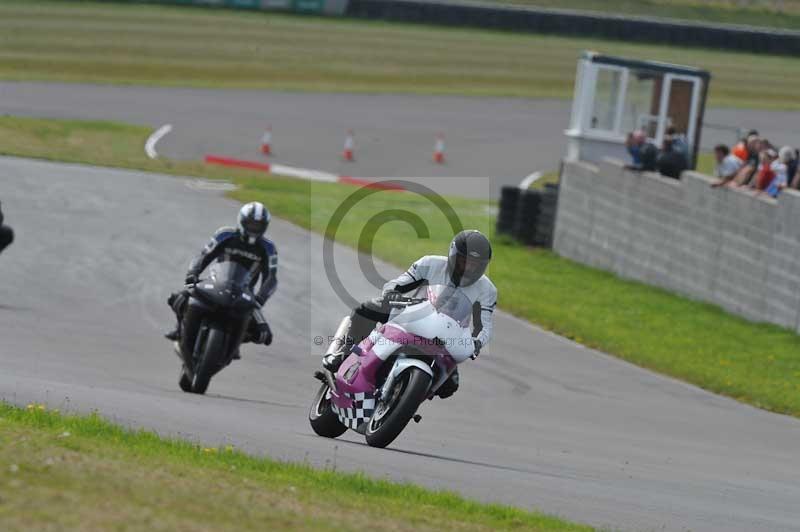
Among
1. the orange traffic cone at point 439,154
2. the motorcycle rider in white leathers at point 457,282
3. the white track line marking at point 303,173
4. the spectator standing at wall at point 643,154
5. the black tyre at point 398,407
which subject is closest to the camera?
the black tyre at point 398,407

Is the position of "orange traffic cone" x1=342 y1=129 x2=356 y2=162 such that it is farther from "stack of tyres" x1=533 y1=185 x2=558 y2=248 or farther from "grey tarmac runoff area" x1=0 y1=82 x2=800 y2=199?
"stack of tyres" x1=533 y1=185 x2=558 y2=248

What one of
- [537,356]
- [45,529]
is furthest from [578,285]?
[45,529]

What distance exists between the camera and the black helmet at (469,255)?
957cm

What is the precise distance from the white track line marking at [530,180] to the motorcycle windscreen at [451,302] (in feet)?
80.4

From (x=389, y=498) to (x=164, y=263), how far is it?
13167 mm

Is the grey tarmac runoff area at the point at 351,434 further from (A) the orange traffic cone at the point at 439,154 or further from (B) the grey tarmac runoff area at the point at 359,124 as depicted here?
(A) the orange traffic cone at the point at 439,154

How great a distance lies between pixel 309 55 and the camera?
174 ft

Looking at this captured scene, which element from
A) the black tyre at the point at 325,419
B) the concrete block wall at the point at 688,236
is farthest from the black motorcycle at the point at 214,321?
the concrete block wall at the point at 688,236

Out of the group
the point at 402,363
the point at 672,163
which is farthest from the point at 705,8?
the point at 402,363

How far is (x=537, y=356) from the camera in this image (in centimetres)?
1706

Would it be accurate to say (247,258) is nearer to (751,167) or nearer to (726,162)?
(751,167)

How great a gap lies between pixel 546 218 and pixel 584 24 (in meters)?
29.8

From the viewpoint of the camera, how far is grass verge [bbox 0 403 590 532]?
5.92 m

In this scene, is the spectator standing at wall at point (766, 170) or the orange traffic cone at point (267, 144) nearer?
the spectator standing at wall at point (766, 170)
